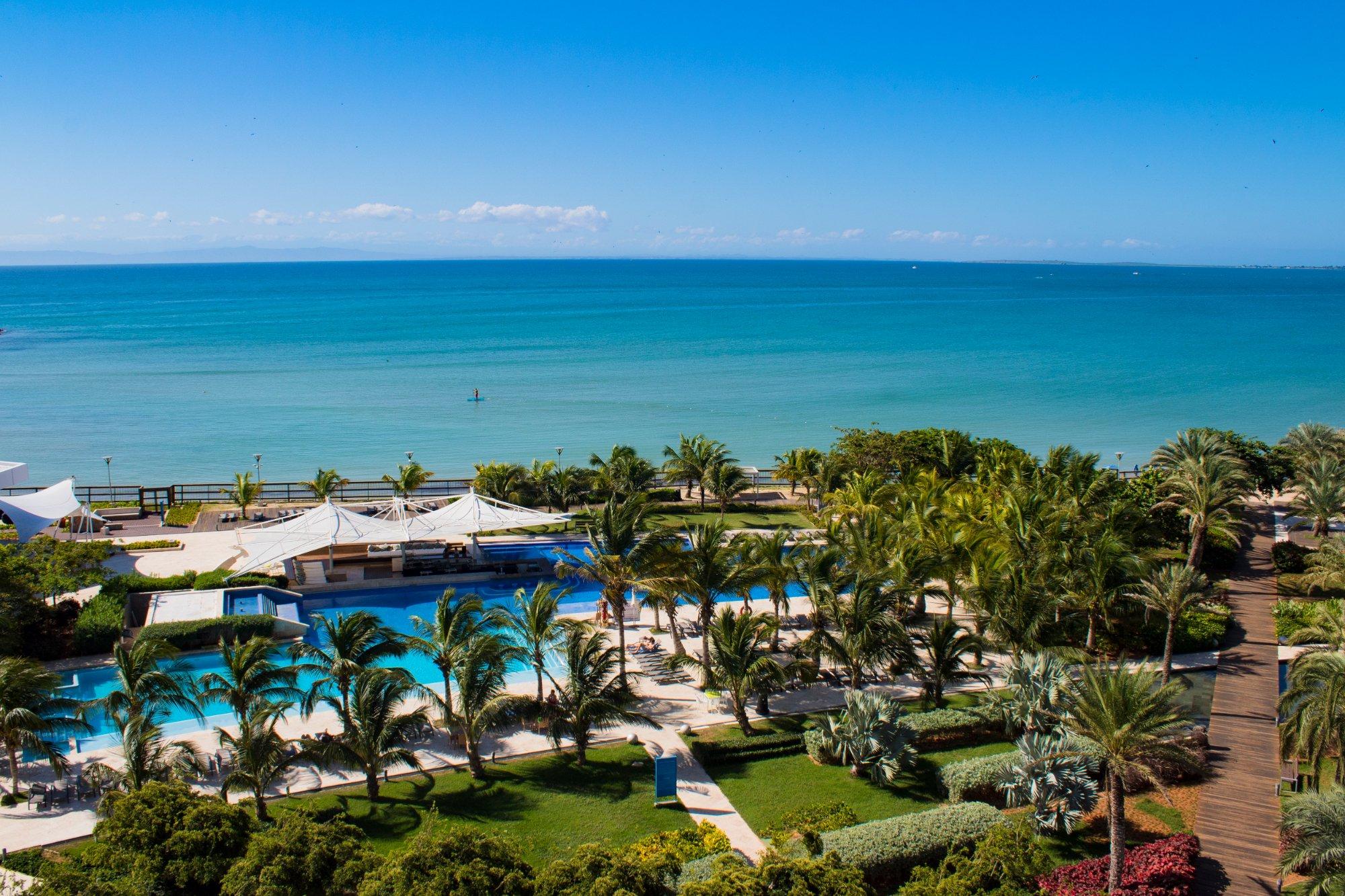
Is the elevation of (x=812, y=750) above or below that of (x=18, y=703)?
below

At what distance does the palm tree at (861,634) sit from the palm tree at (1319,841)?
312 inches

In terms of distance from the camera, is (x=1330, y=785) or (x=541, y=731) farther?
(x=541, y=731)

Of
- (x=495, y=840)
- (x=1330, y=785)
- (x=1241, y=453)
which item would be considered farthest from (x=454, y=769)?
(x=1241, y=453)

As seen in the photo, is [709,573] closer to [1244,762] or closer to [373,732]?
[373,732]

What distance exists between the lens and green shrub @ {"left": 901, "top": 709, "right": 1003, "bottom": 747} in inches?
742

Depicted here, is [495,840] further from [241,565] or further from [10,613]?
[241,565]

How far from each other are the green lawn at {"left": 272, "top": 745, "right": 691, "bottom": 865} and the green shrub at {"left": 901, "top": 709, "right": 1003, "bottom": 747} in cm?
531

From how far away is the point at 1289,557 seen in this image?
28.8 meters

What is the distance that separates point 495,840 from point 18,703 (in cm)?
965

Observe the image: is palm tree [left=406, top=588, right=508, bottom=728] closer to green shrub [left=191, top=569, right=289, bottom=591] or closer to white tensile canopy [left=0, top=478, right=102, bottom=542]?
green shrub [left=191, top=569, right=289, bottom=591]

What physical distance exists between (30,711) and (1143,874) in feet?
58.0

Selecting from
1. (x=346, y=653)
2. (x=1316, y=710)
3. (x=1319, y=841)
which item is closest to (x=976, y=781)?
(x=1319, y=841)

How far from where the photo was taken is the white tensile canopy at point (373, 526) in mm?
27456

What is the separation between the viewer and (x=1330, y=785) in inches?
620
